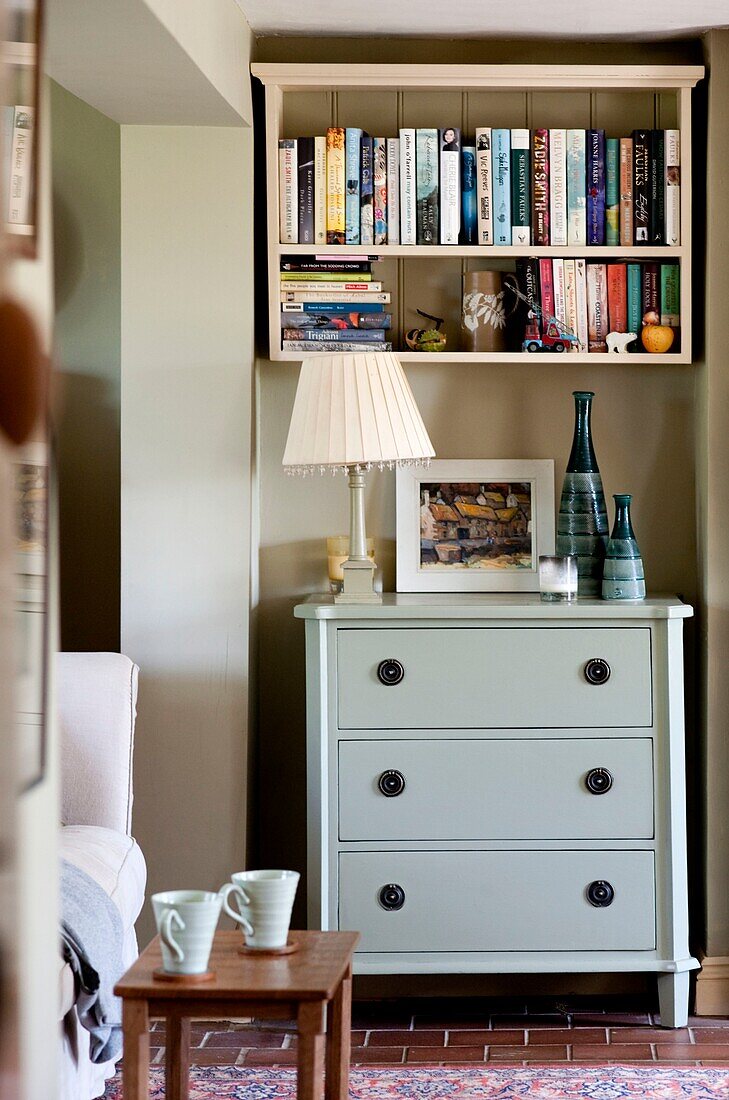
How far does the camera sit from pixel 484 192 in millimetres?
3080

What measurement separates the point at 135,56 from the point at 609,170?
1.25 m

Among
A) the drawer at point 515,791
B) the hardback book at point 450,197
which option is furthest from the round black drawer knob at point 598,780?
the hardback book at point 450,197

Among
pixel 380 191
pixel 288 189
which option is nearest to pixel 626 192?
pixel 380 191

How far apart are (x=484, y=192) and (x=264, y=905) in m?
1.94

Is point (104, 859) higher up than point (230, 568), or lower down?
lower down

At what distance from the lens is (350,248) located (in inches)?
120

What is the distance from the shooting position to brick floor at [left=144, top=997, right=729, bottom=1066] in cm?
277

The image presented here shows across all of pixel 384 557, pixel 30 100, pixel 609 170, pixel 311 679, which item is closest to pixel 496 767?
pixel 311 679

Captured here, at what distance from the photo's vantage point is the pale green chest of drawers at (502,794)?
2865 millimetres

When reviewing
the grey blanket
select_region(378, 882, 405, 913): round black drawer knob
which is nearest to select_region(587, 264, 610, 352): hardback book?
select_region(378, 882, 405, 913): round black drawer knob

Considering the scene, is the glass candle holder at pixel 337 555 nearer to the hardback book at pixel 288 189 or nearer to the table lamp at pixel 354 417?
the table lamp at pixel 354 417

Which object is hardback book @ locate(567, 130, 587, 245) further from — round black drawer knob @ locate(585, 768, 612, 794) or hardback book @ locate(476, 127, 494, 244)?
round black drawer knob @ locate(585, 768, 612, 794)

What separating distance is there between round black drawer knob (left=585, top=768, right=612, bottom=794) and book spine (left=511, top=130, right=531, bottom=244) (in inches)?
52.9

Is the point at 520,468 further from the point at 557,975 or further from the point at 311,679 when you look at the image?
the point at 557,975
